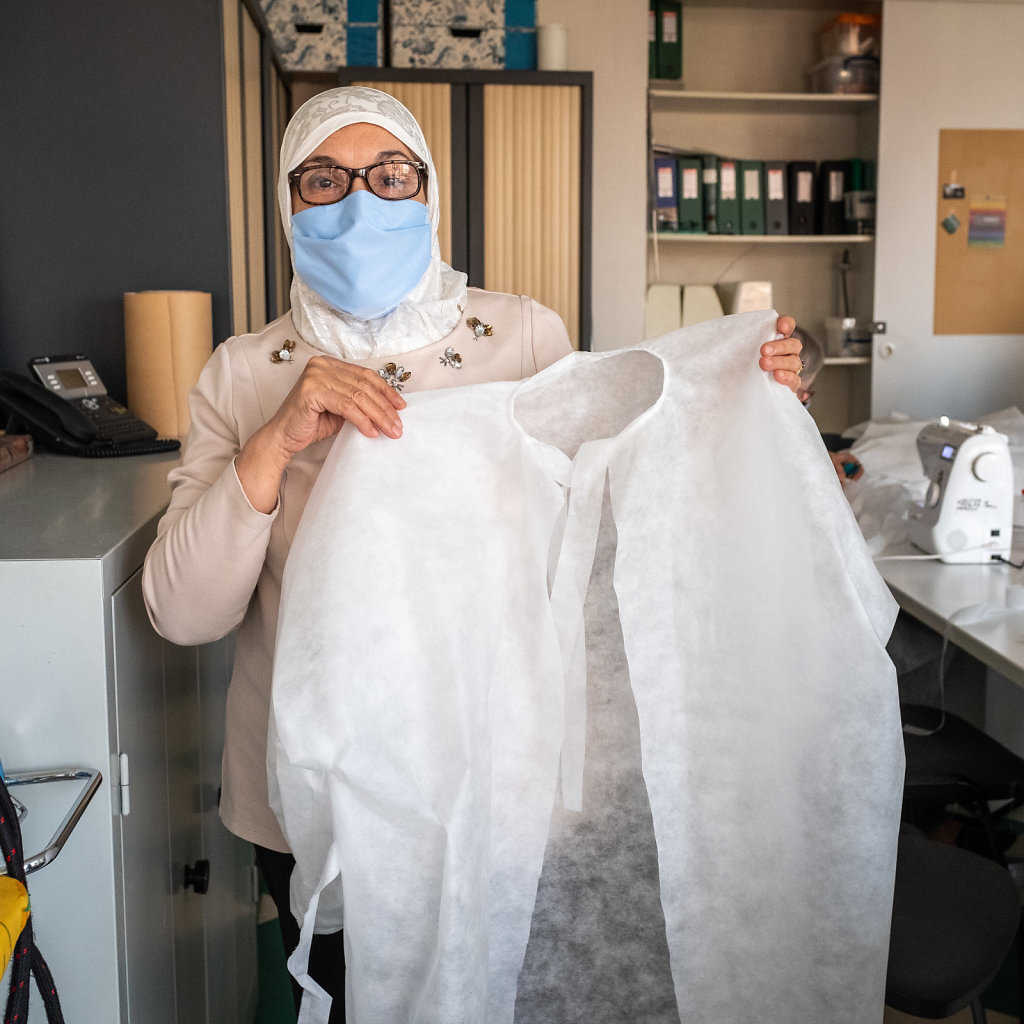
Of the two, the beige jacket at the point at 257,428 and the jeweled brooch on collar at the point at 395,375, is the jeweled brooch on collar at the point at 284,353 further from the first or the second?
the jeweled brooch on collar at the point at 395,375

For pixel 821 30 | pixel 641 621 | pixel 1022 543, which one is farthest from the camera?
pixel 821 30

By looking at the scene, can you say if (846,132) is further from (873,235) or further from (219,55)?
(219,55)

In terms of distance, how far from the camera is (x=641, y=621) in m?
0.97

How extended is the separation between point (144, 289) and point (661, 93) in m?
2.72

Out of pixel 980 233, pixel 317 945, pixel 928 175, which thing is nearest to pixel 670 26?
pixel 928 175

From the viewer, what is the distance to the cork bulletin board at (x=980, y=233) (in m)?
4.33

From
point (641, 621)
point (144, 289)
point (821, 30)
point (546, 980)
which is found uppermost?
point (821, 30)

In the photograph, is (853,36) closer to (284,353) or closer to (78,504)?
(284,353)

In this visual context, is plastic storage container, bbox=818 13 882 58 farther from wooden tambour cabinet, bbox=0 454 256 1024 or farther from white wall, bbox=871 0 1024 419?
wooden tambour cabinet, bbox=0 454 256 1024

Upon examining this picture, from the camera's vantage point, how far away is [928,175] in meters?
4.28

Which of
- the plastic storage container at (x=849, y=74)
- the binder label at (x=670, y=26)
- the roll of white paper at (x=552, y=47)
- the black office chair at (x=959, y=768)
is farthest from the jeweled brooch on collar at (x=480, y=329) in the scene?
the plastic storage container at (x=849, y=74)

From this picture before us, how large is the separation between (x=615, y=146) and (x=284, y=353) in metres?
3.32

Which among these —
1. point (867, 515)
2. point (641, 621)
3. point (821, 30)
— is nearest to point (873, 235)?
point (821, 30)

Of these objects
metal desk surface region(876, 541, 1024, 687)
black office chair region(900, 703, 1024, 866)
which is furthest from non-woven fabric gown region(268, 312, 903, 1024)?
black office chair region(900, 703, 1024, 866)
